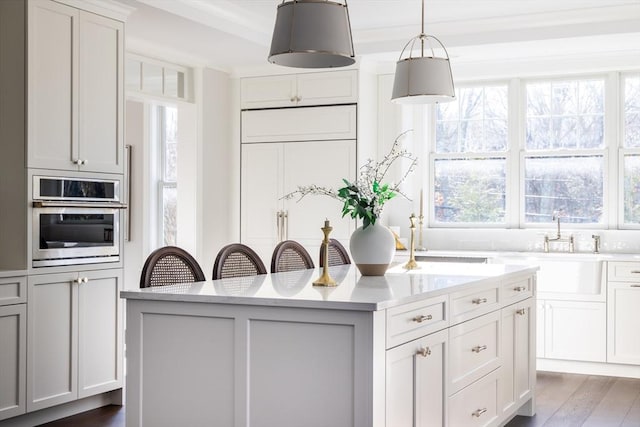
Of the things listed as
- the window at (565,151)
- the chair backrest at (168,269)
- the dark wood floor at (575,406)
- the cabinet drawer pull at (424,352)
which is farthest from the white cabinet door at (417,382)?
the window at (565,151)

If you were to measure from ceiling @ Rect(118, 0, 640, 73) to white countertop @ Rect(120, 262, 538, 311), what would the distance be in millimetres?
2185

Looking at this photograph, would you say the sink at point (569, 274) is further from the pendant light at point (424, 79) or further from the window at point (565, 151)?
the pendant light at point (424, 79)

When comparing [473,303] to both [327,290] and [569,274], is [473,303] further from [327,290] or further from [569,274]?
[569,274]

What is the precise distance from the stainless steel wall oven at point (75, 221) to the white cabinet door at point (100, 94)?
148 millimetres

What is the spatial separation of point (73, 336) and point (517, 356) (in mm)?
2430

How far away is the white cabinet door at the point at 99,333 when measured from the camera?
4.55 m

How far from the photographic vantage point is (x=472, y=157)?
6.85 meters

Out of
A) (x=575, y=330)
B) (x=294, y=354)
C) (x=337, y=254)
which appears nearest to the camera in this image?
(x=294, y=354)

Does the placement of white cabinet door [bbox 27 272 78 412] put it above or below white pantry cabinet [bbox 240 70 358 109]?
below

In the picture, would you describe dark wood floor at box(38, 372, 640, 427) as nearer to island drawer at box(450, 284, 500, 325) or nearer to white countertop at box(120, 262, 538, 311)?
island drawer at box(450, 284, 500, 325)

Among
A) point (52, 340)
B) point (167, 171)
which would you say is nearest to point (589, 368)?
point (52, 340)

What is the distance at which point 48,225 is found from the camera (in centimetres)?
434

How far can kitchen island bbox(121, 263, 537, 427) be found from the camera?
2.67 metres

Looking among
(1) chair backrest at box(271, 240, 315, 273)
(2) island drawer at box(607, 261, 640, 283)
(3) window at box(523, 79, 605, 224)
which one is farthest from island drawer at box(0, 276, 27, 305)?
(3) window at box(523, 79, 605, 224)
